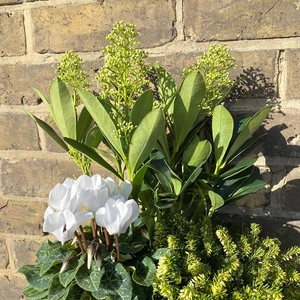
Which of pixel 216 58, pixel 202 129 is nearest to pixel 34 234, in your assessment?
pixel 202 129

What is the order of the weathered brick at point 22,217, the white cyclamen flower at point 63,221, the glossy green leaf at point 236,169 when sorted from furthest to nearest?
the weathered brick at point 22,217
the glossy green leaf at point 236,169
the white cyclamen flower at point 63,221

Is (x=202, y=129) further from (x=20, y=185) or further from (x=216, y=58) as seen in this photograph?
(x=20, y=185)

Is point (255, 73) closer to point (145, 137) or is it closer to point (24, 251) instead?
point (145, 137)

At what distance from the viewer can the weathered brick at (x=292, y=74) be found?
2.32ft

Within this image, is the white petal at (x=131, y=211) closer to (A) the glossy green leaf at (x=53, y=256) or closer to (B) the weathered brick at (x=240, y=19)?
(A) the glossy green leaf at (x=53, y=256)

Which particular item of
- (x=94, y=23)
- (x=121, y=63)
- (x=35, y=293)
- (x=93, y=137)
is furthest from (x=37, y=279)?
(x=94, y=23)

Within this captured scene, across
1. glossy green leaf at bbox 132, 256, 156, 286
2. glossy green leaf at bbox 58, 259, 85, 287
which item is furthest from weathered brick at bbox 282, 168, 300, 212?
glossy green leaf at bbox 58, 259, 85, 287

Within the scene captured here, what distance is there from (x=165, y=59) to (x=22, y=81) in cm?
32

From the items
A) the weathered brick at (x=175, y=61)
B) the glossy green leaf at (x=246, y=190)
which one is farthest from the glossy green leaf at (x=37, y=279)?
the weathered brick at (x=175, y=61)

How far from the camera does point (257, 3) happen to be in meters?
0.69

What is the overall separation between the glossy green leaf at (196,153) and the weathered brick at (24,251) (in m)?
0.48

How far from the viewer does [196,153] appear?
0.66 metres

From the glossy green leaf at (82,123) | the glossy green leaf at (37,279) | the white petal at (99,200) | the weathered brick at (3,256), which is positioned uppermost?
the glossy green leaf at (82,123)

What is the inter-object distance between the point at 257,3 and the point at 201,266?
463mm
